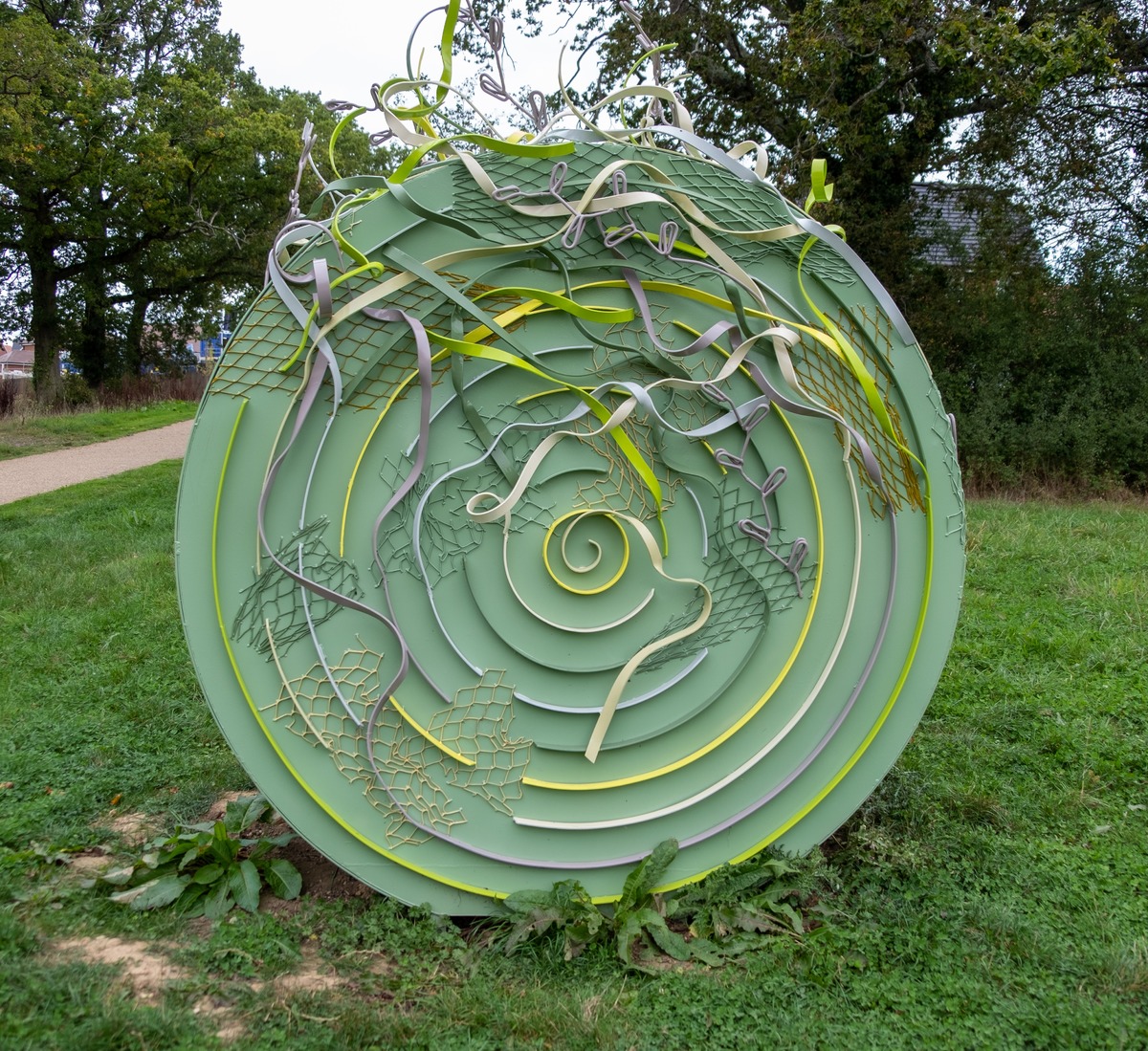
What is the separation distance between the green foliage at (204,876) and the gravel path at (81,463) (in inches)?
335

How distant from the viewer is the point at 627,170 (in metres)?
2.84

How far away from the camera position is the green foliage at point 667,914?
2.72 meters

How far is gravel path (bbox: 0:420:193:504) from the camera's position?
1178 centimetres

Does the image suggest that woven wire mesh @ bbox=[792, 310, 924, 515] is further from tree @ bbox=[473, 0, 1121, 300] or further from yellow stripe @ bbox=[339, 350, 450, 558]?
tree @ bbox=[473, 0, 1121, 300]

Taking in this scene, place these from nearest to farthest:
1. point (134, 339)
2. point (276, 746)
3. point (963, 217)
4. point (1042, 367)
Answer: point (276, 746), point (1042, 367), point (963, 217), point (134, 339)

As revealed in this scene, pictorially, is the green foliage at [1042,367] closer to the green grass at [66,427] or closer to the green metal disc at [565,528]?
the green metal disc at [565,528]

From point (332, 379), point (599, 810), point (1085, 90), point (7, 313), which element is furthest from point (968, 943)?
point (7, 313)

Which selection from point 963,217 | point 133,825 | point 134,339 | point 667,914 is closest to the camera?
point 667,914

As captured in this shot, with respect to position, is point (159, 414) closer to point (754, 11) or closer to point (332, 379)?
point (754, 11)

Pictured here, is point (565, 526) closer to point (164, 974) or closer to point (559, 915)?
point (559, 915)

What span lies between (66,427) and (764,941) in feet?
56.1

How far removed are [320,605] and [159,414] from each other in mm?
20218

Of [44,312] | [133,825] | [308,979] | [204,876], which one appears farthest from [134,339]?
[308,979]

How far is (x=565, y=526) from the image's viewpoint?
2914 millimetres
